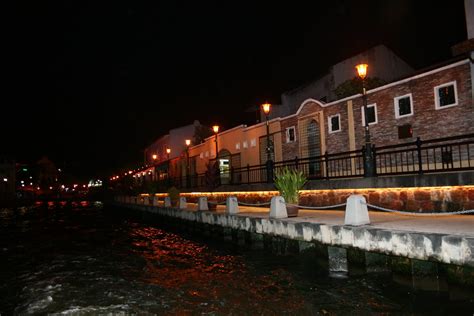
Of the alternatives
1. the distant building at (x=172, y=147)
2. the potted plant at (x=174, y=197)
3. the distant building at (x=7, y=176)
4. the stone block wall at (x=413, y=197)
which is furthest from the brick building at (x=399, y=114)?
the distant building at (x=7, y=176)

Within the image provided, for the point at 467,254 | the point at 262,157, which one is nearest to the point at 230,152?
the point at 262,157

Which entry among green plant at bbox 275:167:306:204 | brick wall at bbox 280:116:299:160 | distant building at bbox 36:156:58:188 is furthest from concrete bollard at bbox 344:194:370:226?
distant building at bbox 36:156:58:188

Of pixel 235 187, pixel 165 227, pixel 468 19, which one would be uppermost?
pixel 468 19

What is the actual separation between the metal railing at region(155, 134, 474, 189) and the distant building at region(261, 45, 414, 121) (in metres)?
7.20

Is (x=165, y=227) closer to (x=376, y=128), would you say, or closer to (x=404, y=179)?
(x=376, y=128)

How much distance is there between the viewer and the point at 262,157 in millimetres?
25078

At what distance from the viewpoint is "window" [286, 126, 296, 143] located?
2236 centimetres

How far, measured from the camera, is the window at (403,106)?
15625mm

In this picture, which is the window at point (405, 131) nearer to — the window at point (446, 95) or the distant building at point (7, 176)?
the window at point (446, 95)

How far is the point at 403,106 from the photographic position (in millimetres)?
15930

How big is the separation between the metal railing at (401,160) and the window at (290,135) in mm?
1992

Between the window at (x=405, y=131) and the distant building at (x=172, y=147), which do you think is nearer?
the window at (x=405, y=131)

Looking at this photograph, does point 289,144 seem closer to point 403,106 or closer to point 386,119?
point 386,119

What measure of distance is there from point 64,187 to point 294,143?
112 metres
